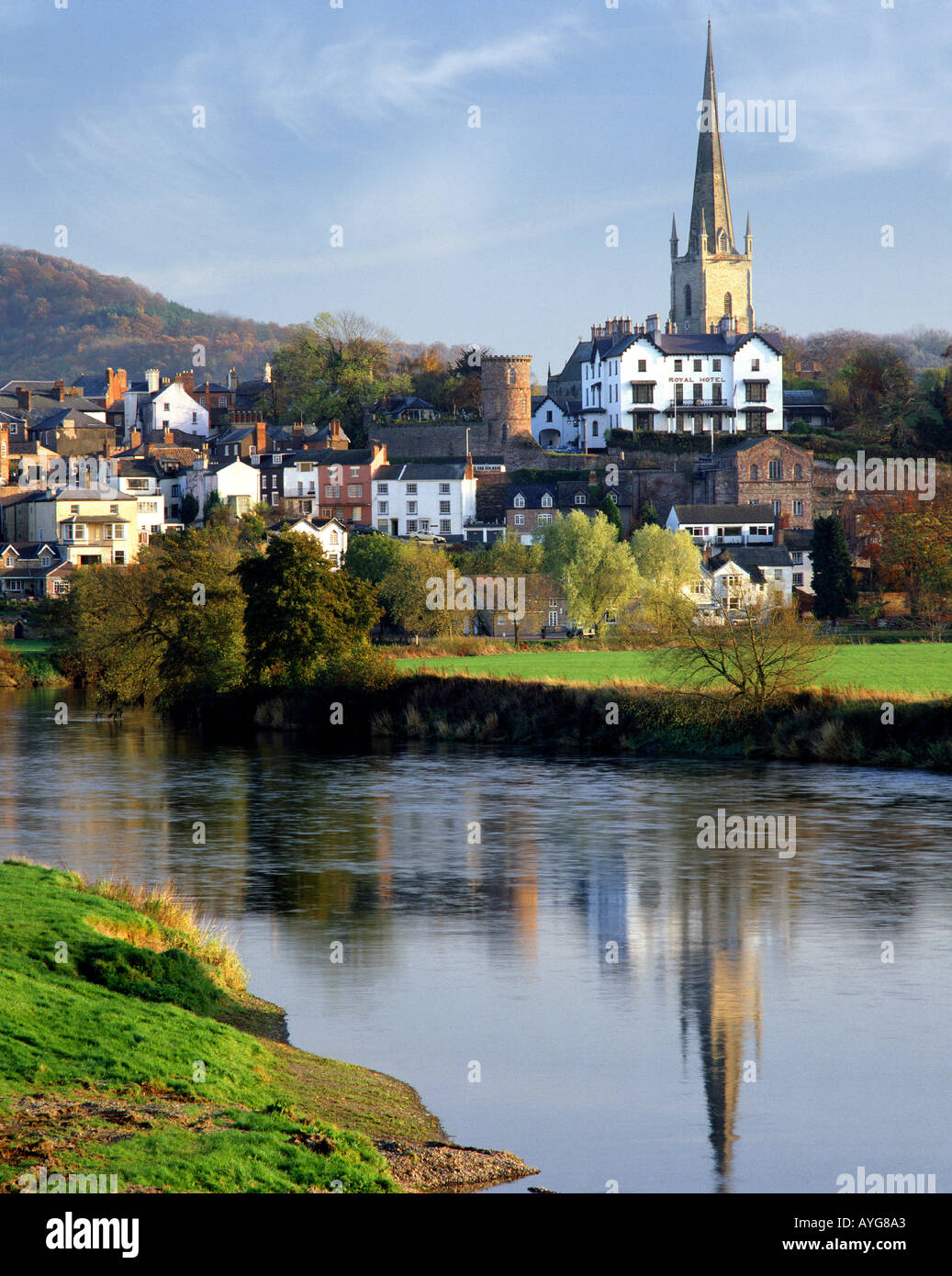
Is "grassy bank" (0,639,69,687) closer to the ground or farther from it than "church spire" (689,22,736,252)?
closer to the ground

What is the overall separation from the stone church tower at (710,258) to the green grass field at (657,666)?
7407cm

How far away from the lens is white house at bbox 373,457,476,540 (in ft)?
360

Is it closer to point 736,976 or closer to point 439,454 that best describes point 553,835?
point 736,976

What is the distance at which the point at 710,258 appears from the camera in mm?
141125

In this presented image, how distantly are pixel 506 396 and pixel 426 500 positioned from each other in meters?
13.1

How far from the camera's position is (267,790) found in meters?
37.9

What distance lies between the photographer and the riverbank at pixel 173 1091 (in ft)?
32.9

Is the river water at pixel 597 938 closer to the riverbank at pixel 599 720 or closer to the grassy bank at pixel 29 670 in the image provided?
the riverbank at pixel 599 720

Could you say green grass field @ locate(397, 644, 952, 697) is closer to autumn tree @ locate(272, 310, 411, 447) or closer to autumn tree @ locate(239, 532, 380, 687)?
autumn tree @ locate(239, 532, 380, 687)

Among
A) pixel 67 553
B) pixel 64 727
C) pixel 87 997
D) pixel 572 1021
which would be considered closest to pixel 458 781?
pixel 64 727

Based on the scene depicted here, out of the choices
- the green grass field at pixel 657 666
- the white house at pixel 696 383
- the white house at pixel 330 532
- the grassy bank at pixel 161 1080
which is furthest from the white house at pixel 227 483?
the grassy bank at pixel 161 1080

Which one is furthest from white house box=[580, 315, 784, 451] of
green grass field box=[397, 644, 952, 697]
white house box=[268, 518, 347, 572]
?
green grass field box=[397, 644, 952, 697]

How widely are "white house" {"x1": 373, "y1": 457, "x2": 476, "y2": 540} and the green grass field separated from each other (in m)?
35.5
